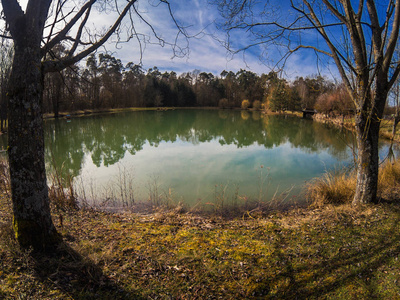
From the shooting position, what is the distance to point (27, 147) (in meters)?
2.40

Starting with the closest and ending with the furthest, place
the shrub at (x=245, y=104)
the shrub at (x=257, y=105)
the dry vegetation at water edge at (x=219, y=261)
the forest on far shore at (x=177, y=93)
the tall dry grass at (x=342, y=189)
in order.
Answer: the dry vegetation at water edge at (x=219, y=261)
the tall dry grass at (x=342, y=189)
the forest on far shore at (x=177, y=93)
the shrub at (x=257, y=105)
the shrub at (x=245, y=104)

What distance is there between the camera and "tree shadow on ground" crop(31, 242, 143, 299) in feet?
7.32

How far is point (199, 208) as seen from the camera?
19.2ft

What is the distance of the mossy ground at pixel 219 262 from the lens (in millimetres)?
2332

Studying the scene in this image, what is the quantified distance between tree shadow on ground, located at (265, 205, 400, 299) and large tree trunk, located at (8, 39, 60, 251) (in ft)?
8.78

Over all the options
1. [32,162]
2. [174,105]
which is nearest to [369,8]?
[32,162]

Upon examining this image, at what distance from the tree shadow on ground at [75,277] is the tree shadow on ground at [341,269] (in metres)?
1.64

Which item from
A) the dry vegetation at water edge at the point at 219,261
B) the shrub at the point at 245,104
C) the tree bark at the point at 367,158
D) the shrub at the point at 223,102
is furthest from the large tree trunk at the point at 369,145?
the shrub at the point at 223,102

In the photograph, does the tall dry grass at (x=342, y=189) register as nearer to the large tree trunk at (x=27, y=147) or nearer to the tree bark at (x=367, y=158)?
the tree bark at (x=367, y=158)

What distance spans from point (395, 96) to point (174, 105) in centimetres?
5464

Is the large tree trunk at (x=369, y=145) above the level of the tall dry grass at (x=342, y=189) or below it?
above

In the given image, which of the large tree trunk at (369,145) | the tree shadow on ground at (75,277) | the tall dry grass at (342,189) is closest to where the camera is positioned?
the tree shadow on ground at (75,277)

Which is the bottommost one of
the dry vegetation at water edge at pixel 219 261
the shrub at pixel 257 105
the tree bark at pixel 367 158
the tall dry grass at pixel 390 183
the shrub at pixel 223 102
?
the dry vegetation at water edge at pixel 219 261

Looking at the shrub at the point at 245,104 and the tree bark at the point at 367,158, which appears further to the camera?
the shrub at the point at 245,104
